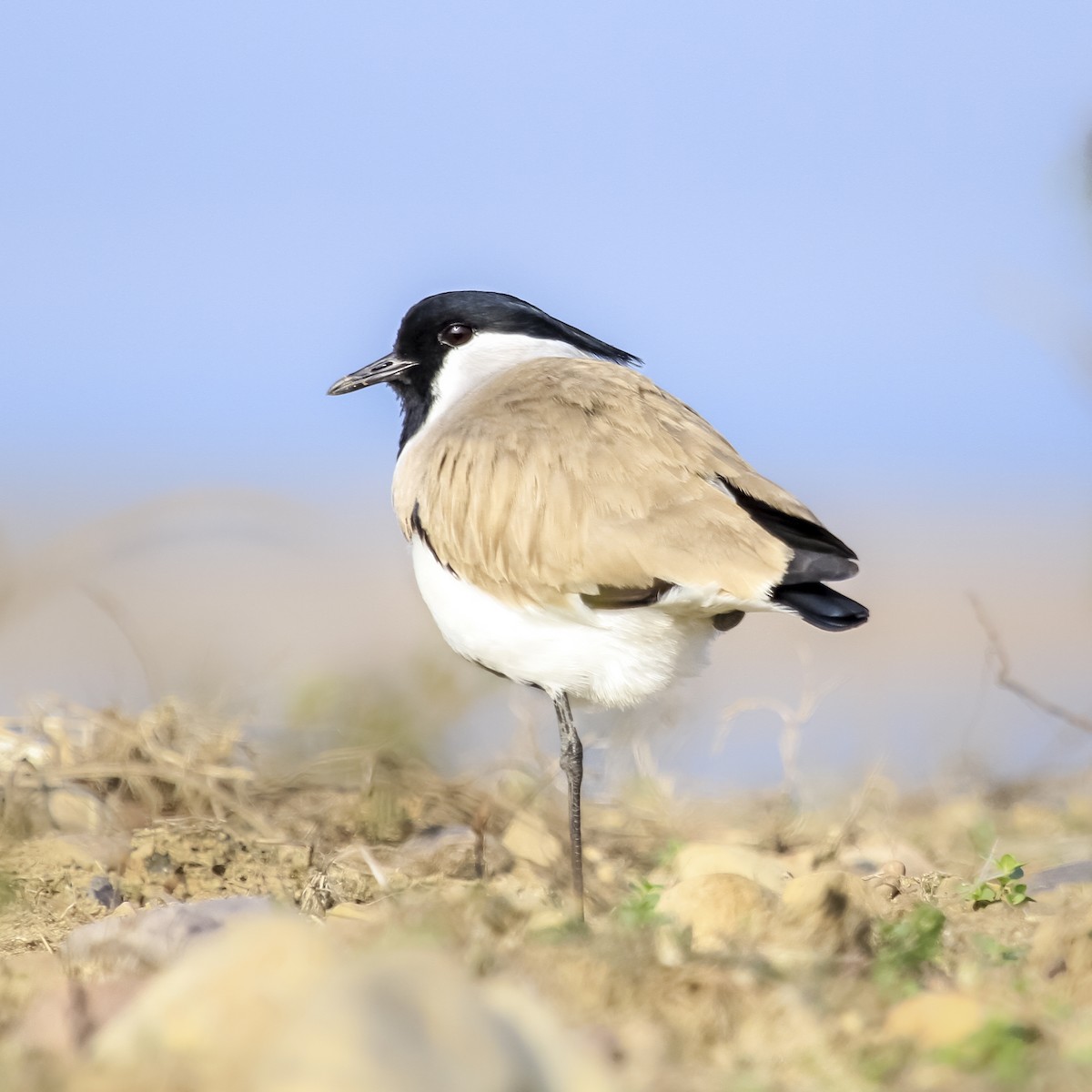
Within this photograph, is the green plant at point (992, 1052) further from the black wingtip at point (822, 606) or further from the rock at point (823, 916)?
the black wingtip at point (822, 606)

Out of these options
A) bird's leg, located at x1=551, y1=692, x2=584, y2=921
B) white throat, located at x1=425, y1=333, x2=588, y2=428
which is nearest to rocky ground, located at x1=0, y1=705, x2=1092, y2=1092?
bird's leg, located at x1=551, y1=692, x2=584, y2=921

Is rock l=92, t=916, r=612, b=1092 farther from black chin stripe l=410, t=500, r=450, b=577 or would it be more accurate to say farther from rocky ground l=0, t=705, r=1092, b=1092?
black chin stripe l=410, t=500, r=450, b=577

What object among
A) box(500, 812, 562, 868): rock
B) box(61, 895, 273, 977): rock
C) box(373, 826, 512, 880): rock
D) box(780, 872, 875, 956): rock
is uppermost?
box(780, 872, 875, 956): rock

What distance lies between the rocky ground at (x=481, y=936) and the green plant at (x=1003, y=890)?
1 cm

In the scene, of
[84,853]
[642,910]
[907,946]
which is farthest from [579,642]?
[84,853]

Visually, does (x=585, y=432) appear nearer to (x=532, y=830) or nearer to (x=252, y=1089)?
(x=532, y=830)

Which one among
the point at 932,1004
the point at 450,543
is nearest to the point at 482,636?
the point at 450,543

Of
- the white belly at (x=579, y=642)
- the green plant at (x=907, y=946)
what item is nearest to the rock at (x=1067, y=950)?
the green plant at (x=907, y=946)

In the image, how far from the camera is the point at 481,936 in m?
3.31

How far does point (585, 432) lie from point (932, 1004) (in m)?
2.53

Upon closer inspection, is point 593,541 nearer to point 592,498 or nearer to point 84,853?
point 592,498

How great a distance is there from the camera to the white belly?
4910 mm

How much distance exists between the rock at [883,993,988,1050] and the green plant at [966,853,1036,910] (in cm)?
187

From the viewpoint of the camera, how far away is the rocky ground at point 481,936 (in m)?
2.45
